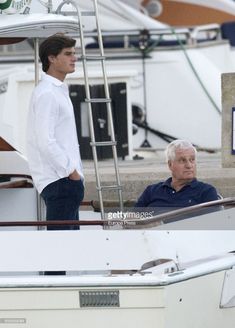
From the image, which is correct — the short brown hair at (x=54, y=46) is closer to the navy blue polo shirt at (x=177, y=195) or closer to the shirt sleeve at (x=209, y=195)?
the navy blue polo shirt at (x=177, y=195)

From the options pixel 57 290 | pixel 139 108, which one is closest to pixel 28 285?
pixel 57 290

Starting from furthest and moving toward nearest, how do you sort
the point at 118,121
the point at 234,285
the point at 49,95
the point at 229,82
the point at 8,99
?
1. the point at 118,121
2. the point at 8,99
3. the point at 229,82
4. the point at 49,95
5. the point at 234,285

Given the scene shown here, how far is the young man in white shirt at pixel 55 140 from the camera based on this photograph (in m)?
9.03

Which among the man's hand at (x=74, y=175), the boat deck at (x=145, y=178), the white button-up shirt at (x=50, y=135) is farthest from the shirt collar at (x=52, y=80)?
the boat deck at (x=145, y=178)

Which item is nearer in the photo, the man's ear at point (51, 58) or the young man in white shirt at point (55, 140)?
the young man in white shirt at point (55, 140)

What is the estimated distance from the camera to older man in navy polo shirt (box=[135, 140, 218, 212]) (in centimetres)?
957

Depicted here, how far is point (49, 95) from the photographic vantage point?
9078 mm

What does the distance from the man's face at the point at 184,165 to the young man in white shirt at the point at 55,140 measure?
79cm

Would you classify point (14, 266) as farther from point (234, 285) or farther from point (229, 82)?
point (229, 82)

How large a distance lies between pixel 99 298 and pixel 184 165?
6.29 ft

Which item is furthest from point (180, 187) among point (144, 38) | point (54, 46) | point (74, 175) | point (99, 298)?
point (144, 38)

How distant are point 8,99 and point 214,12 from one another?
10.9 meters

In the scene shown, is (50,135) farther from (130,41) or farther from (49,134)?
(130,41)

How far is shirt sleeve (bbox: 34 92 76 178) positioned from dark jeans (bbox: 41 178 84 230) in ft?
0.28
